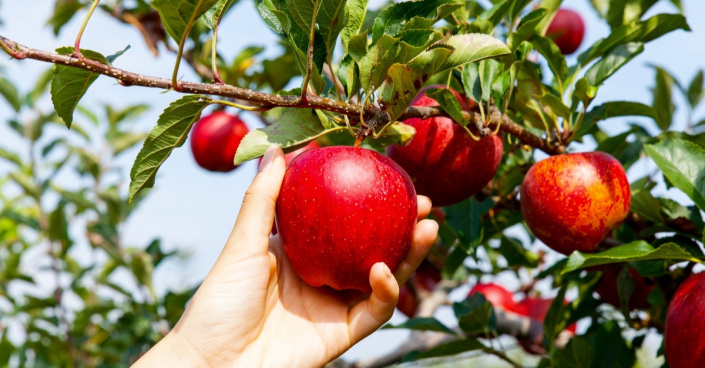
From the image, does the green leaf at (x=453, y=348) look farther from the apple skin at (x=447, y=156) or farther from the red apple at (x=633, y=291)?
the apple skin at (x=447, y=156)

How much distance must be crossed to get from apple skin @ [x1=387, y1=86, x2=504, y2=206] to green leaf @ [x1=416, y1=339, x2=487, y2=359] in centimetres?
57

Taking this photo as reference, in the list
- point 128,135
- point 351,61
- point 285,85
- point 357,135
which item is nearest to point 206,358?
point 357,135

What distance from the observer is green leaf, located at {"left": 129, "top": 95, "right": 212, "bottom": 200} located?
1.05 metres

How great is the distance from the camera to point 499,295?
2684 mm

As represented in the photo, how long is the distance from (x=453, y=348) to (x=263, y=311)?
742 millimetres

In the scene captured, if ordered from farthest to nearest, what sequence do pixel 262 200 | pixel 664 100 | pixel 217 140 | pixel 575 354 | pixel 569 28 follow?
pixel 569 28
pixel 217 140
pixel 664 100
pixel 575 354
pixel 262 200

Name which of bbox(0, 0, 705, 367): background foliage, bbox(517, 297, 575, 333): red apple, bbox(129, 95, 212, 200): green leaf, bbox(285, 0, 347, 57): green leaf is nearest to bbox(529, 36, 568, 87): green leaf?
bbox(0, 0, 705, 367): background foliage

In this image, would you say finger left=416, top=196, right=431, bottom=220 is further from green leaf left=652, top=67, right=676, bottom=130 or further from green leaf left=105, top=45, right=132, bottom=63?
green leaf left=652, top=67, right=676, bottom=130

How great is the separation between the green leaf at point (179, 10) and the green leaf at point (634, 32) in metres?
0.92

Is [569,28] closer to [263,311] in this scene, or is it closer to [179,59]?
[263,311]

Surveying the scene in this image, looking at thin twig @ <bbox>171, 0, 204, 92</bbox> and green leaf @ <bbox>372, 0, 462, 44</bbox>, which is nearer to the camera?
thin twig @ <bbox>171, 0, 204, 92</bbox>

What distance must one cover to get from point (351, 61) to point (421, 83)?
162 millimetres

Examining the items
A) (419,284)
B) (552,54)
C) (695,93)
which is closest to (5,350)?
(419,284)

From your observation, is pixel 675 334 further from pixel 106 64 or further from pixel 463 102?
pixel 106 64
